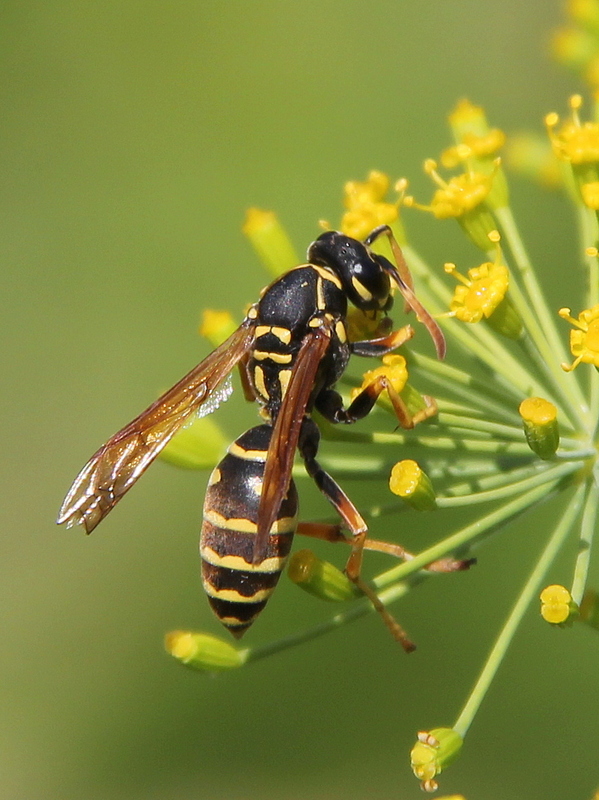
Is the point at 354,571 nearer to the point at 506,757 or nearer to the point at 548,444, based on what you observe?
the point at 548,444

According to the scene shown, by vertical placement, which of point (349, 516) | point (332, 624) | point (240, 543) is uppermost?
point (240, 543)

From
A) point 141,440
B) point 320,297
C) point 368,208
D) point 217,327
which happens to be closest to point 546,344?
point 320,297

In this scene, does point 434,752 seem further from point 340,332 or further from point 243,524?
point 340,332

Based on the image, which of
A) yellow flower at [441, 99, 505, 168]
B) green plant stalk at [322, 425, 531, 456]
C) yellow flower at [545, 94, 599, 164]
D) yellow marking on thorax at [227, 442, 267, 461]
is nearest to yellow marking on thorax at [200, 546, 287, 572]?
yellow marking on thorax at [227, 442, 267, 461]

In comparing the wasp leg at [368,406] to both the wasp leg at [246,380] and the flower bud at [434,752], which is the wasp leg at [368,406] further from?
the flower bud at [434,752]

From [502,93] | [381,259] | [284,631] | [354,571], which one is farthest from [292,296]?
[502,93]

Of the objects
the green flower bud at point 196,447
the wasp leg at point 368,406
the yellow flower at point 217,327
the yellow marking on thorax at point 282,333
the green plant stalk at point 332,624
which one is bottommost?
the green plant stalk at point 332,624

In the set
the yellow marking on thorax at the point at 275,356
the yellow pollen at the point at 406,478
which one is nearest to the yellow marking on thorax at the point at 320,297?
the yellow marking on thorax at the point at 275,356
